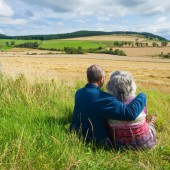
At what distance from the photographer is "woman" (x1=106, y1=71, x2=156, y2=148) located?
13.0ft

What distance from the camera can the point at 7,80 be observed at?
6.79 meters

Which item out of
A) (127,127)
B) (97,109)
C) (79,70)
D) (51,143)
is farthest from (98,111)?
(79,70)

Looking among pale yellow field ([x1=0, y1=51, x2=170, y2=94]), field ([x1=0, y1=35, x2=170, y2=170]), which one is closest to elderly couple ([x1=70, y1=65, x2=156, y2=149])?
field ([x1=0, y1=35, x2=170, y2=170])

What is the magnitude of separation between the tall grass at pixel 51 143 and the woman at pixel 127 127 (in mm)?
119

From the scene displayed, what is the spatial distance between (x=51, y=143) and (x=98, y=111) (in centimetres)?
87

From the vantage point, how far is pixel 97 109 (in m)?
4.01

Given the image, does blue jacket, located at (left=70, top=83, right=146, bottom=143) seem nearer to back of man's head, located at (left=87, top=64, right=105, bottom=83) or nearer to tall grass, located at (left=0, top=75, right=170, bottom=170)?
back of man's head, located at (left=87, top=64, right=105, bottom=83)

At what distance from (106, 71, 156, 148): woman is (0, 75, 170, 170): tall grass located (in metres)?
0.12

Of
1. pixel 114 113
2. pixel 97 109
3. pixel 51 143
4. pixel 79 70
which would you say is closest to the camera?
pixel 51 143

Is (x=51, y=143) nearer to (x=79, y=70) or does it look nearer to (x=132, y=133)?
(x=132, y=133)

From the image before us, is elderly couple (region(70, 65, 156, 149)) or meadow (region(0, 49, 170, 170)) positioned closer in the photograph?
meadow (region(0, 49, 170, 170))

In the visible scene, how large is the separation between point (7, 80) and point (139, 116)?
369 cm

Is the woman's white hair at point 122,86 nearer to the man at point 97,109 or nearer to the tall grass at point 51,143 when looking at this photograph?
the man at point 97,109

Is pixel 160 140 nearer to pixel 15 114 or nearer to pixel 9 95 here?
pixel 15 114
